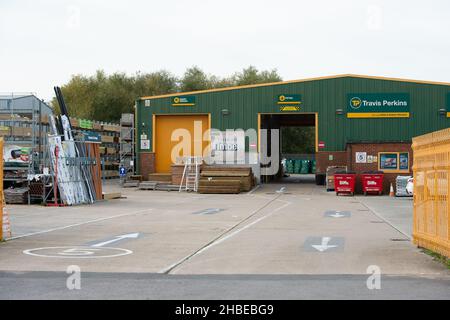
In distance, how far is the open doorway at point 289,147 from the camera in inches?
1928

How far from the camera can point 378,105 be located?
41625mm

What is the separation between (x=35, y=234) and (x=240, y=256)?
5.96 m

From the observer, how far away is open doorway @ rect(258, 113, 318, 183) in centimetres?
4897

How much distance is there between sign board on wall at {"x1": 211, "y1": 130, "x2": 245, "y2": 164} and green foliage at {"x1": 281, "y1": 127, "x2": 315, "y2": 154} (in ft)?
131

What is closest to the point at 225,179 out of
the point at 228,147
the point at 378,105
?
the point at 228,147

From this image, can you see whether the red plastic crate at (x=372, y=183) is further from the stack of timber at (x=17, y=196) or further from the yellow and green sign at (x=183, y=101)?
the stack of timber at (x=17, y=196)

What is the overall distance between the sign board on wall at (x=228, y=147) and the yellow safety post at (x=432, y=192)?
2962 cm

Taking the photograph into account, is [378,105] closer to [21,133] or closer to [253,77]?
[21,133]

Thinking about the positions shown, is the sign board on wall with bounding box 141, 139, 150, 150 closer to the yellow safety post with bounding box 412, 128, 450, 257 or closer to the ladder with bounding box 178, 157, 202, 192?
the ladder with bounding box 178, 157, 202, 192

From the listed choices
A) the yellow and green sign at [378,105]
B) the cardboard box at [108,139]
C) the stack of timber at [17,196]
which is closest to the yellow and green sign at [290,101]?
the yellow and green sign at [378,105]

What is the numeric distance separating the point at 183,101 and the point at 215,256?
32.9m
